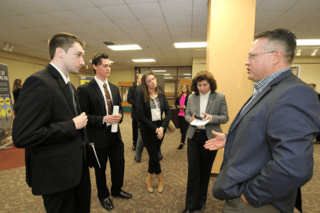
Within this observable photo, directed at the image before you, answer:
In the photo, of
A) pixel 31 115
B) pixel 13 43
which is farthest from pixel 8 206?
pixel 13 43

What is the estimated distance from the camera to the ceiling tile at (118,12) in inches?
133

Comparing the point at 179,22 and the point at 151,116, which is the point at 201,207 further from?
the point at 179,22

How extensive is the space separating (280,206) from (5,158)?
16.0ft

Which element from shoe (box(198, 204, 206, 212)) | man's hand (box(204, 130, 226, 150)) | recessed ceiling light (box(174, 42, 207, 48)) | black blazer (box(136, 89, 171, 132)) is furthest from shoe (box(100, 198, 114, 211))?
recessed ceiling light (box(174, 42, 207, 48))

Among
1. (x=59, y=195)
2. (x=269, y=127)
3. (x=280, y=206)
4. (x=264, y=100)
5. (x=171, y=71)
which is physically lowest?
(x=59, y=195)

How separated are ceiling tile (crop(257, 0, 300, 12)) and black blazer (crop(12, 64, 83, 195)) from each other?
4028 mm

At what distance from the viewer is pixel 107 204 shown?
1.92 meters

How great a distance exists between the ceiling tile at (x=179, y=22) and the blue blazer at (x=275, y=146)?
3.67m

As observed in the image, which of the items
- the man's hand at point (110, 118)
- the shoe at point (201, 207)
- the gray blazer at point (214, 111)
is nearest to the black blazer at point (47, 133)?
the man's hand at point (110, 118)

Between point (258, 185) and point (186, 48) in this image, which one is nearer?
point (258, 185)

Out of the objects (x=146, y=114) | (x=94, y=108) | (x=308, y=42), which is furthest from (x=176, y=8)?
(x=308, y=42)

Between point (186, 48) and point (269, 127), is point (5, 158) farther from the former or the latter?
point (186, 48)

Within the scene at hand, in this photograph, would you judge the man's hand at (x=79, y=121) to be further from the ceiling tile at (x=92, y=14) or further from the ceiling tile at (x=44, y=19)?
the ceiling tile at (x=44, y=19)

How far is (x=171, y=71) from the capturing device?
11.9 metres
